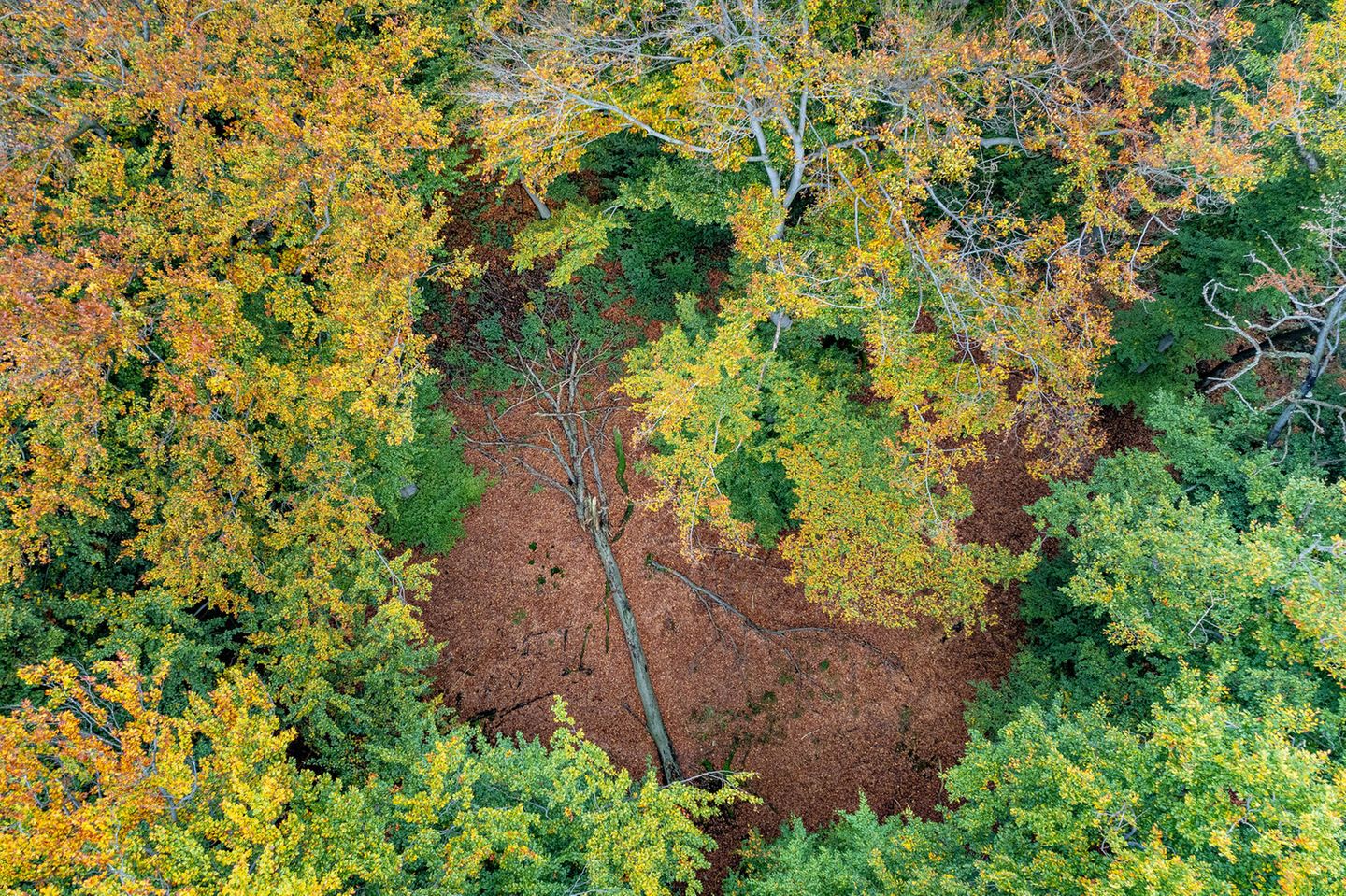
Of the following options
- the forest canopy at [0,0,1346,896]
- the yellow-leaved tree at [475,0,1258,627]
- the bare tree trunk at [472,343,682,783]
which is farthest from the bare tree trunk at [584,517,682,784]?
the yellow-leaved tree at [475,0,1258,627]

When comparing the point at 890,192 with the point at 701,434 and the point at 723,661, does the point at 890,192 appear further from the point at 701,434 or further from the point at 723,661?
the point at 723,661

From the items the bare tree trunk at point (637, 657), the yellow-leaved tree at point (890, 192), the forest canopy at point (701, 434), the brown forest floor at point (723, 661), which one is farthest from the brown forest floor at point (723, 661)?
the yellow-leaved tree at point (890, 192)

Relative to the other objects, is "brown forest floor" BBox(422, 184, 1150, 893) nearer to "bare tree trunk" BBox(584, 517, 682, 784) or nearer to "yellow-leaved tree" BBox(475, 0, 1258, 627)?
"bare tree trunk" BBox(584, 517, 682, 784)

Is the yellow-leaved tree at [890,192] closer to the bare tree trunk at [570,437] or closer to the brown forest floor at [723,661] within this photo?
the brown forest floor at [723,661]

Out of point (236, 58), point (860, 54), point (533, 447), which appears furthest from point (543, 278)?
point (860, 54)

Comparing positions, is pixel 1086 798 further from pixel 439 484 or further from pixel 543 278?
pixel 543 278

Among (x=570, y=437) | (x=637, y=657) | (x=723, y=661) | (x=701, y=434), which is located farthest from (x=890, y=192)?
(x=637, y=657)
